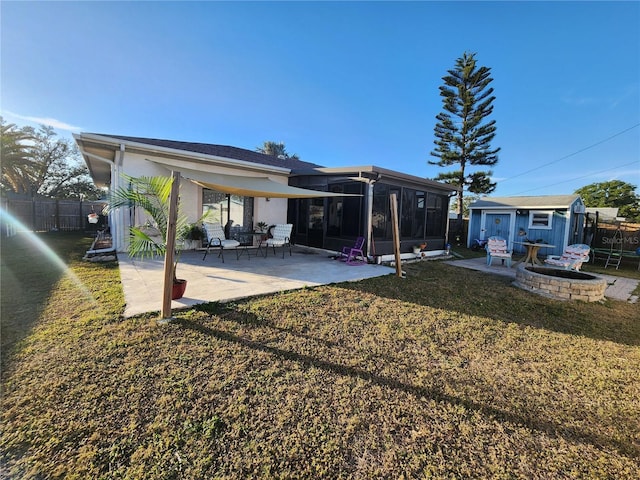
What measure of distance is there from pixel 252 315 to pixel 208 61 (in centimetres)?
889

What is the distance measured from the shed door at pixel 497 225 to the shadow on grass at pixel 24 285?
15.6 meters

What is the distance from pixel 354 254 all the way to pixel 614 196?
149 feet

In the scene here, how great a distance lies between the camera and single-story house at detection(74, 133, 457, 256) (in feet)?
23.0

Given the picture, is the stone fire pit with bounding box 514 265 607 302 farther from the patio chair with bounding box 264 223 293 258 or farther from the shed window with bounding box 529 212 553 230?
the shed window with bounding box 529 212 553 230

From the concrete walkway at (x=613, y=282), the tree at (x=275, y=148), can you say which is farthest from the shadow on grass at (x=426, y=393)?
the tree at (x=275, y=148)

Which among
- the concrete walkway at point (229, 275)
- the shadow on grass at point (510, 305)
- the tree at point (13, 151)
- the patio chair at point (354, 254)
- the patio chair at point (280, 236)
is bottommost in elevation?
the shadow on grass at point (510, 305)

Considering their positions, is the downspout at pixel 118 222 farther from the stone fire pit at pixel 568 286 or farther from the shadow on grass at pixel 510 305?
the stone fire pit at pixel 568 286

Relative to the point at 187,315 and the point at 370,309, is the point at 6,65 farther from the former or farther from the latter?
the point at 370,309

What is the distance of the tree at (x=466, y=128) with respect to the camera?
16.4 metres

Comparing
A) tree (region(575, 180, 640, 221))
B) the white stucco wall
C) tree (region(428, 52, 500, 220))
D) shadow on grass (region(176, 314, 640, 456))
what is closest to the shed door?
tree (region(428, 52, 500, 220))

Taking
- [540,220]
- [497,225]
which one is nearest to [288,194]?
[497,225]

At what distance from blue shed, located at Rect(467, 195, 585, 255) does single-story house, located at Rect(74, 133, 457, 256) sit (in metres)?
4.57

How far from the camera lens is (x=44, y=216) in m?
13.7

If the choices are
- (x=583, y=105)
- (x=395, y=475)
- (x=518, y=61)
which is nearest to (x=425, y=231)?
(x=395, y=475)
